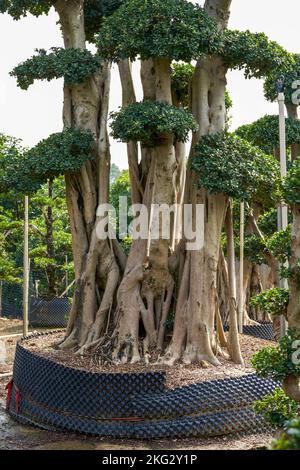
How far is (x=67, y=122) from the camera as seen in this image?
41.5ft

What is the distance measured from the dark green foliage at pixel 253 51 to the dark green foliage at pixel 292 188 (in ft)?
14.1

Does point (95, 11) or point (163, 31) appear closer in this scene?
point (163, 31)

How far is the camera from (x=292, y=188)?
22.7ft

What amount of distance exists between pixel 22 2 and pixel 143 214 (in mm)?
4327

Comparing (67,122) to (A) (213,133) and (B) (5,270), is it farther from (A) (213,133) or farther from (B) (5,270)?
(B) (5,270)

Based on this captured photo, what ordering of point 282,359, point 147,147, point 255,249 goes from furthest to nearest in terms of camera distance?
point 255,249 < point 147,147 < point 282,359

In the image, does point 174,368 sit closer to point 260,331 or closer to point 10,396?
point 10,396

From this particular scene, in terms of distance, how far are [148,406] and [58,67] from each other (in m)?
5.95

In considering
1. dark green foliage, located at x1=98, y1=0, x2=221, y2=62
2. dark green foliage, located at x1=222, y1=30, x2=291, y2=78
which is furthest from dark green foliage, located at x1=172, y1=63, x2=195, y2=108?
dark green foliage, located at x1=98, y1=0, x2=221, y2=62

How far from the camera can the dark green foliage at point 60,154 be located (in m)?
11.3

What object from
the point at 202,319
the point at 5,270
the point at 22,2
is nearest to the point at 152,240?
the point at 202,319

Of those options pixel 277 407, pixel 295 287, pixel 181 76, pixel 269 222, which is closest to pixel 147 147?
pixel 181 76

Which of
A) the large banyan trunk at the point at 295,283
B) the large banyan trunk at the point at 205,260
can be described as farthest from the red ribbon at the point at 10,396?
the large banyan trunk at the point at 295,283
